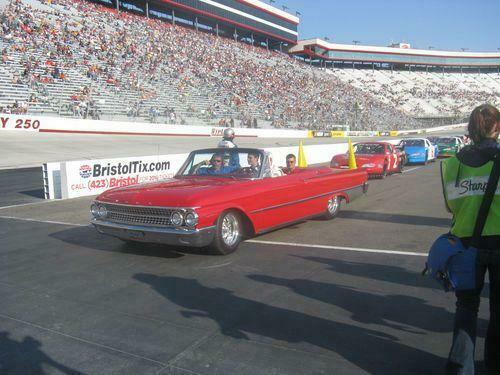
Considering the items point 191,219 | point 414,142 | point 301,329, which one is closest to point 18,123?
point 414,142

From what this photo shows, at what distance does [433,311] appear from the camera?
4273mm

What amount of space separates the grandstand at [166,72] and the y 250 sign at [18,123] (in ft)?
1.95

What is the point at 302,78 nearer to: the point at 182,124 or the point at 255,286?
the point at 182,124

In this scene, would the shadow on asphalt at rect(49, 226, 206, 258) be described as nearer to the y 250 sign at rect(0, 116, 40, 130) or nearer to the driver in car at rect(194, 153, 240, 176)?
the driver in car at rect(194, 153, 240, 176)

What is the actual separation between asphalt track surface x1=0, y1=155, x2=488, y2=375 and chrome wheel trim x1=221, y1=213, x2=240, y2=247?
0.74 ft

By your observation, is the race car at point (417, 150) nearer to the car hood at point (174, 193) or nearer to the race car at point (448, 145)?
the race car at point (448, 145)

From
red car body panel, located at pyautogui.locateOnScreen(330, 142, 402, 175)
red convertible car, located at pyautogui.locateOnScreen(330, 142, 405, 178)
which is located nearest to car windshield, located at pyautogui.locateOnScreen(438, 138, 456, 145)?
red convertible car, located at pyautogui.locateOnScreen(330, 142, 405, 178)

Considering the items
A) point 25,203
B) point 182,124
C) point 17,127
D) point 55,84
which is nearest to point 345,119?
point 182,124

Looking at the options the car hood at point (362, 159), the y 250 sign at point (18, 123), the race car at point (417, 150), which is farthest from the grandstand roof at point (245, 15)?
the car hood at point (362, 159)

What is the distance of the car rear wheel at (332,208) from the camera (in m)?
8.65

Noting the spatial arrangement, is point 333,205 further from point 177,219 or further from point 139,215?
point 139,215

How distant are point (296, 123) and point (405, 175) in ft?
91.8

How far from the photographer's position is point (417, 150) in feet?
72.7

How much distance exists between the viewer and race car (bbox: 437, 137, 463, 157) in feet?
83.5
